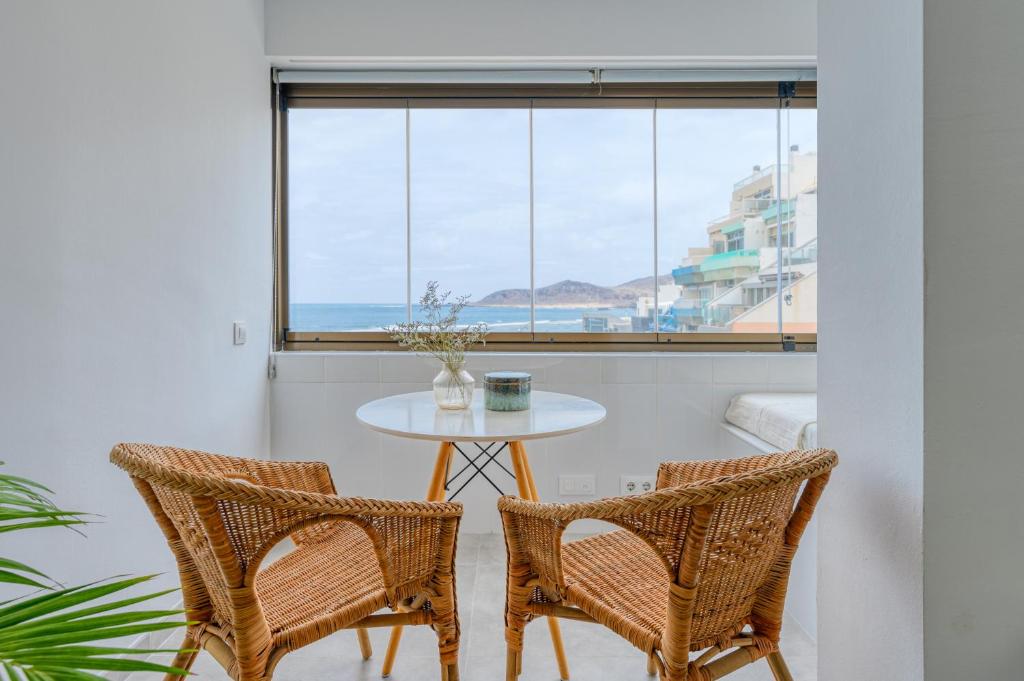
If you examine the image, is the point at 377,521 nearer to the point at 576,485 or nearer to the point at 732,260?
the point at 576,485

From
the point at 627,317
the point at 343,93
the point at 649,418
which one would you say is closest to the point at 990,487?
the point at 649,418

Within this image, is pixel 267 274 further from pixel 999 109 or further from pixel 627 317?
pixel 999 109

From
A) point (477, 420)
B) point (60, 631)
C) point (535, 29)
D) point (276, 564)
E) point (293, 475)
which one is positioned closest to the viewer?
point (60, 631)

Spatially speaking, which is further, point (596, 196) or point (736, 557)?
point (596, 196)

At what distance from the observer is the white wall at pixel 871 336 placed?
0.94 metres

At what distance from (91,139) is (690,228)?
2278 millimetres

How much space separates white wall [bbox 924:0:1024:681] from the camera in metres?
0.90

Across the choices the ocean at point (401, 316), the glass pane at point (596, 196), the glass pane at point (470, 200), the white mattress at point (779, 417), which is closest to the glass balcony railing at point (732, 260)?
the glass pane at point (596, 196)

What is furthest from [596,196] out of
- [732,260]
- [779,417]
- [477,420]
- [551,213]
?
[477,420]

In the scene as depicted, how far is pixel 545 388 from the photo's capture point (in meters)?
2.62

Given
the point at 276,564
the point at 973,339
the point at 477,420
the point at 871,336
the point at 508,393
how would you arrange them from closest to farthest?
the point at 973,339
the point at 871,336
the point at 276,564
the point at 477,420
the point at 508,393

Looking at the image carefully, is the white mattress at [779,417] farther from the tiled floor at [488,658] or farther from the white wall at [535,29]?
the white wall at [535,29]

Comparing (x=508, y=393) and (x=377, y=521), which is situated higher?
(x=508, y=393)

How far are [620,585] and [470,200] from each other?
196 cm
